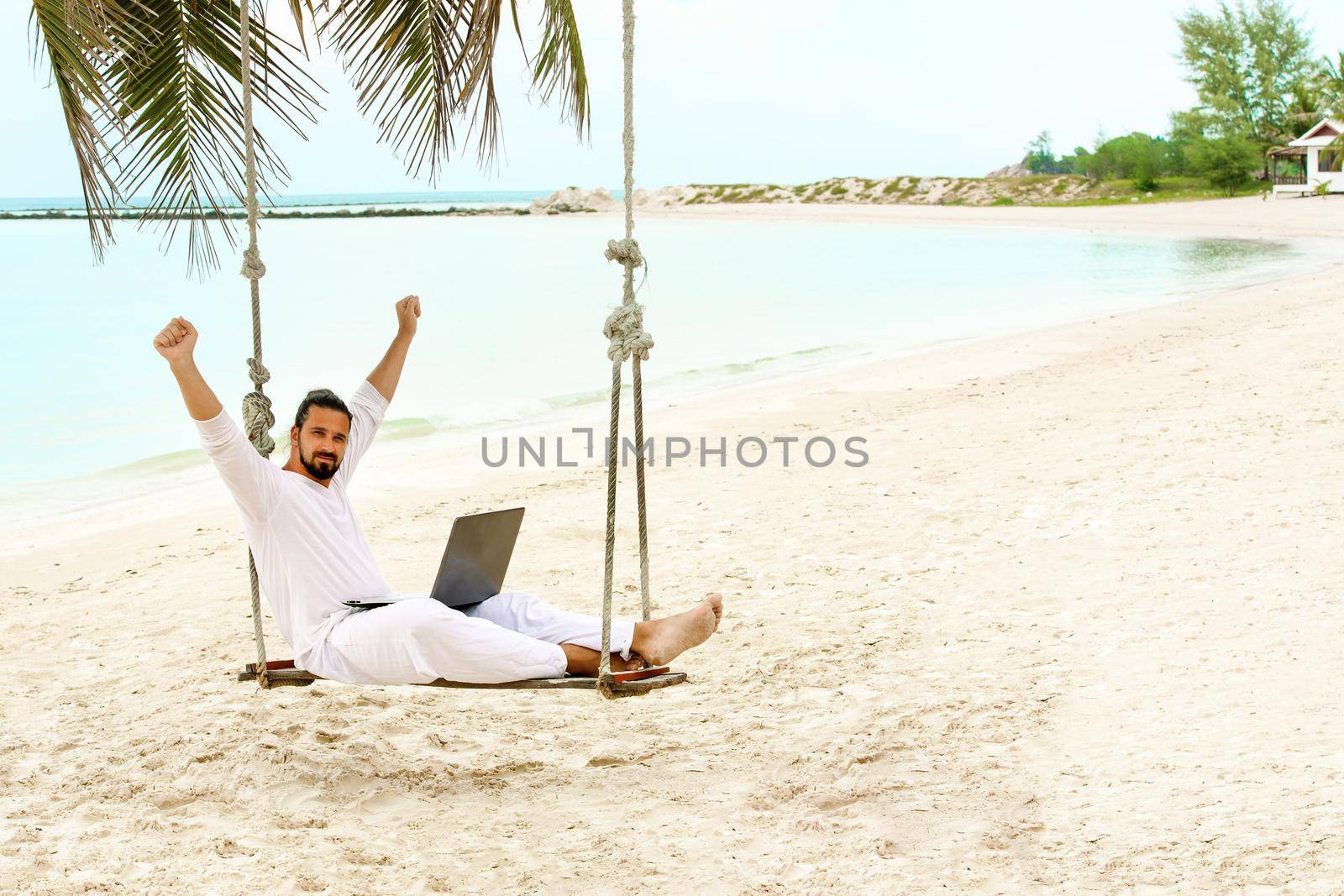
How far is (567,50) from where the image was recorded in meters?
5.14

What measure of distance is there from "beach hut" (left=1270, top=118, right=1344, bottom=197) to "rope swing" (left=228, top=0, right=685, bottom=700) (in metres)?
36.7

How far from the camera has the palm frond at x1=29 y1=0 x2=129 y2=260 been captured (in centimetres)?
339

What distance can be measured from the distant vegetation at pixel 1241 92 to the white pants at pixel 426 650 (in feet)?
137

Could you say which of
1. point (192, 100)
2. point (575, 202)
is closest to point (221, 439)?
point (192, 100)

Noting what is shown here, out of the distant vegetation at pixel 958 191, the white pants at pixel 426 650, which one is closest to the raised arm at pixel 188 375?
the white pants at pixel 426 650

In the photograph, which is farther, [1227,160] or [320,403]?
[1227,160]

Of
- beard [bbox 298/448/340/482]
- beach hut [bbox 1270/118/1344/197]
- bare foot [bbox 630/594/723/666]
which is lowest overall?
bare foot [bbox 630/594/723/666]

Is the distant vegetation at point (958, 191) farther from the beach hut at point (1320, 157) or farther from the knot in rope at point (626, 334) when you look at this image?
the knot in rope at point (626, 334)

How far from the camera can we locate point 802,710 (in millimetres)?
2988

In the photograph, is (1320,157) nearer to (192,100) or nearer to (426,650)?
(192,100)

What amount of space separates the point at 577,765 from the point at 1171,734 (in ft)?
4.52

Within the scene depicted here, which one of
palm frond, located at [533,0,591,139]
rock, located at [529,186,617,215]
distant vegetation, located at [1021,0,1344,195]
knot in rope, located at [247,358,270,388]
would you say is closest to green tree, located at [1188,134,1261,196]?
distant vegetation, located at [1021,0,1344,195]

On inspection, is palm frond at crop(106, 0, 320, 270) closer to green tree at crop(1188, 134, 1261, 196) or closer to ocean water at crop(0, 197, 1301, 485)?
ocean water at crop(0, 197, 1301, 485)

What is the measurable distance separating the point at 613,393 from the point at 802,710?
101 centimetres
